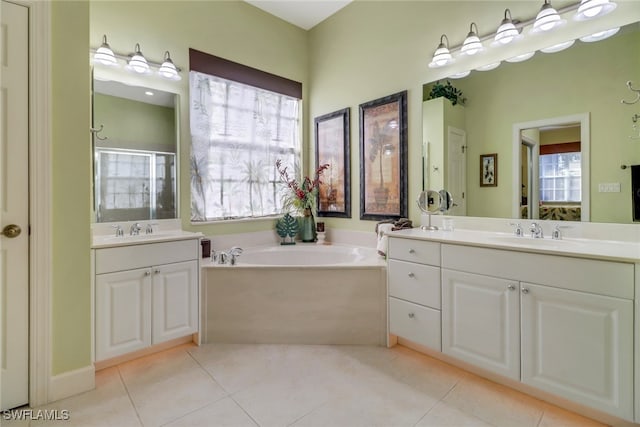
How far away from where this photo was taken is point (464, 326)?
1.85 metres

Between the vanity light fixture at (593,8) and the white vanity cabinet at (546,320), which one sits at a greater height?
the vanity light fixture at (593,8)

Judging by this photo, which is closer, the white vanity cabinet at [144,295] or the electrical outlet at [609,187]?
the electrical outlet at [609,187]

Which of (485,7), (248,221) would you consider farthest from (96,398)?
(485,7)

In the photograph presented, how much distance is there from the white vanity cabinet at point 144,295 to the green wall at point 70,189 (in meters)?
0.10

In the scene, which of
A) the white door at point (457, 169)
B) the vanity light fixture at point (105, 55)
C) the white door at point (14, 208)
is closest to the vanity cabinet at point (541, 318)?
the white door at point (457, 169)

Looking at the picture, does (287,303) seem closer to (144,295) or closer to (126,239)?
(144,295)

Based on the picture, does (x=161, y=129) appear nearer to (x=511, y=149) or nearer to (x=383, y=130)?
(x=383, y=130)

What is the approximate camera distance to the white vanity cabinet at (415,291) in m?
1.98

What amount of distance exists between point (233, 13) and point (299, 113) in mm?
1118

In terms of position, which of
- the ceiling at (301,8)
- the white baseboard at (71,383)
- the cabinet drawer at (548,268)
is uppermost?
the ceiling at (301,8)

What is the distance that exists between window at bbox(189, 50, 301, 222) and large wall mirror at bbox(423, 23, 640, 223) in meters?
1.56

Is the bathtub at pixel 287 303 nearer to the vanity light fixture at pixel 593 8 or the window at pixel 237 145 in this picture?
the window at pixel 237 145

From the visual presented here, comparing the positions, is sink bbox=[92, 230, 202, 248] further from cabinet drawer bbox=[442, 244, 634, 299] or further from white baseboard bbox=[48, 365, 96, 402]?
cabinet drawer bbox=[442, 244, 634, 299]

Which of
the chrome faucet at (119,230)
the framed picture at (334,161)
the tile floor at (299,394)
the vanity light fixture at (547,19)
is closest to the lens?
the tile floor at (299,394)
